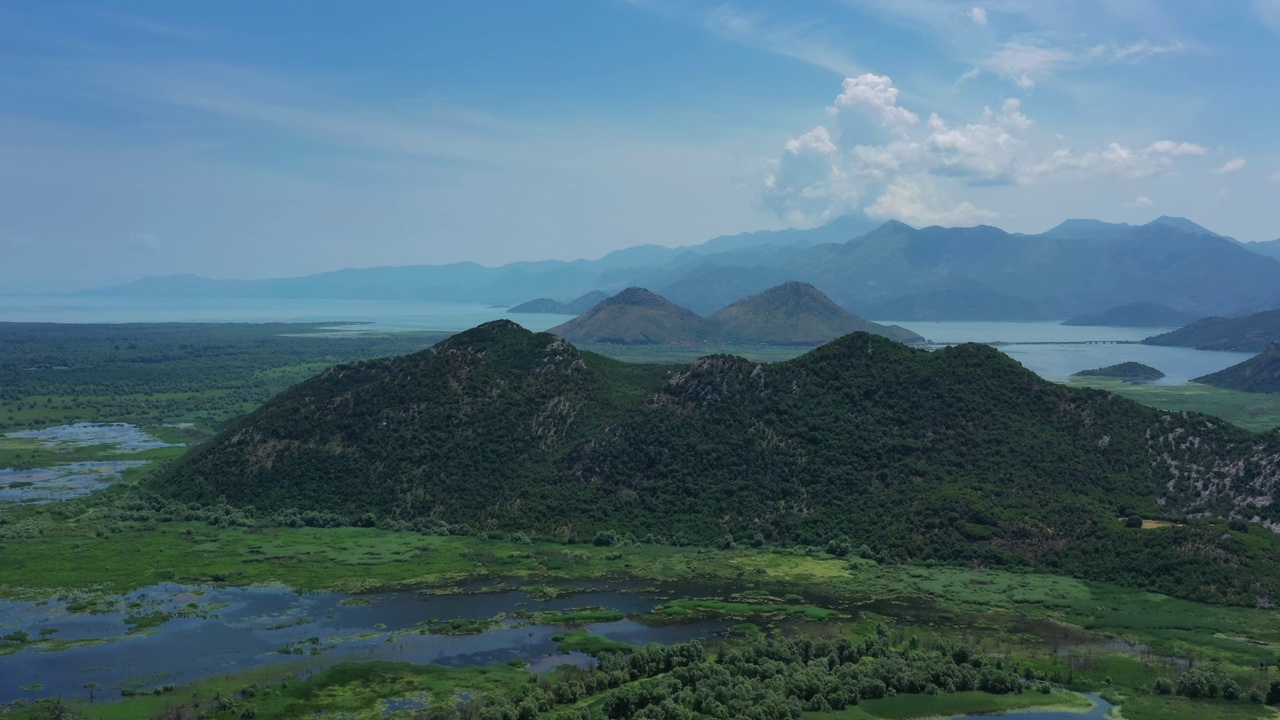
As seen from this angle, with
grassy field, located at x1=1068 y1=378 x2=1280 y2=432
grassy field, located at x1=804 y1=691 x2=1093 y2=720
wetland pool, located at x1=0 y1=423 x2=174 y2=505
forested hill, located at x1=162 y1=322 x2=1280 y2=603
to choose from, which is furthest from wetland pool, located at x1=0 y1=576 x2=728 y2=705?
grassy field, located at x1=1068 y1=378 x2=1280 y2=432

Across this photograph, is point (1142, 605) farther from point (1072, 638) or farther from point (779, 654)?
point (779, 654)

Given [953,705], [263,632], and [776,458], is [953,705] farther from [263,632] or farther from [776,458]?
[776,458]

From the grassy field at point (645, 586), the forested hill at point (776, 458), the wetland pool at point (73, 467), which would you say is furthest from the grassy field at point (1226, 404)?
the wetland pool at point (73, 467)

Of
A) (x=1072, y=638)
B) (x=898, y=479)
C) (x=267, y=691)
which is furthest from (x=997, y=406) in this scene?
(x=267, y=691)

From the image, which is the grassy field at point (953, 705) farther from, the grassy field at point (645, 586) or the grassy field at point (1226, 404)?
the grassy field at point (1226, 404)

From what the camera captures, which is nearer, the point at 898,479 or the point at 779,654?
the point at 779,654

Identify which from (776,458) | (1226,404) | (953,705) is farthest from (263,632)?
(1226,404)

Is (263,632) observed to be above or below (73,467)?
below
